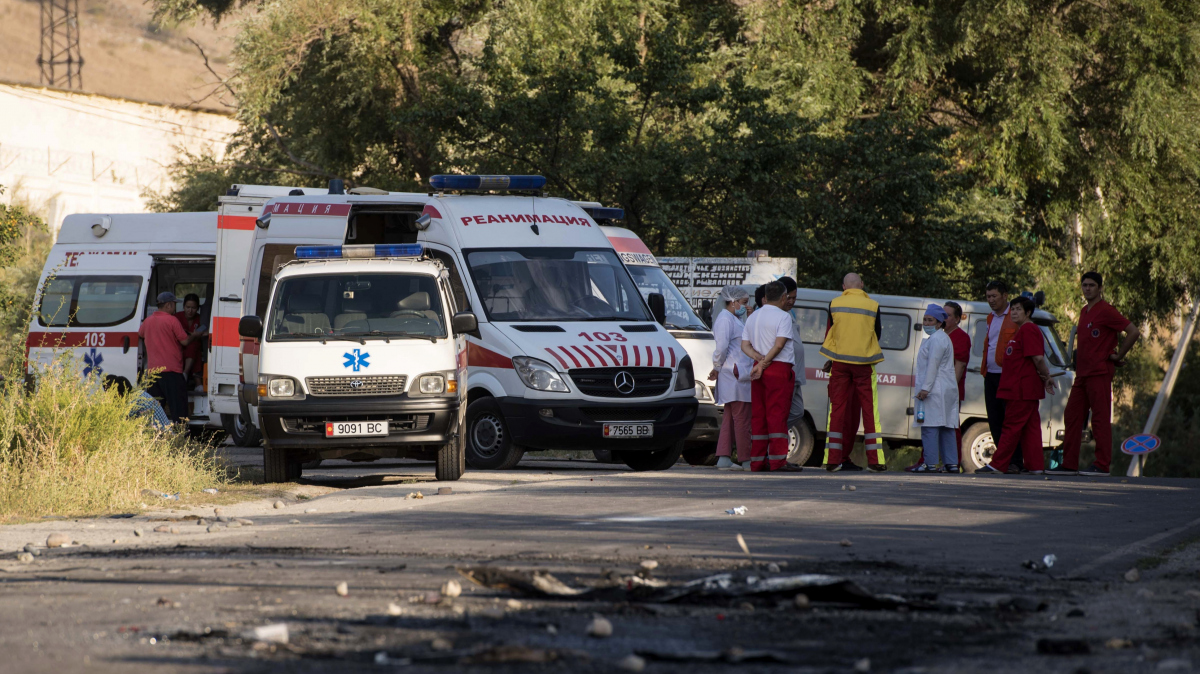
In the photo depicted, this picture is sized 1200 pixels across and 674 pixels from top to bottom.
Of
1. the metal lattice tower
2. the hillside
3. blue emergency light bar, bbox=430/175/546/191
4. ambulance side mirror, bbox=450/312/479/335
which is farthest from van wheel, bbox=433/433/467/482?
the metal lattice tower

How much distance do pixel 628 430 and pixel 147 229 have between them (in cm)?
920

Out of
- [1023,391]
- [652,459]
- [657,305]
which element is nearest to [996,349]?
[1023,391]

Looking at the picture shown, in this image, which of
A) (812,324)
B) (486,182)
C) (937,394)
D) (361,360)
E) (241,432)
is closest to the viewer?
(361,360)

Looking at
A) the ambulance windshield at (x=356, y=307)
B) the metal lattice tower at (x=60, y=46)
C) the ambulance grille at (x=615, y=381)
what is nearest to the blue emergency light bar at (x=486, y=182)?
the ambulance windshield at (x=356, y=307)

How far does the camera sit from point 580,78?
23.3 metres

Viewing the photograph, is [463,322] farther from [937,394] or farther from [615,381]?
[937,394]

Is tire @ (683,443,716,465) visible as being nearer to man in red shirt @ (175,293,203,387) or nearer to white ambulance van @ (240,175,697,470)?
white ambulance van @ (240,175,697,470)

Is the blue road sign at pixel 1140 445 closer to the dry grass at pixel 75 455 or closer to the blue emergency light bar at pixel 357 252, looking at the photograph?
the blue emergency light bar at pixel 357 252

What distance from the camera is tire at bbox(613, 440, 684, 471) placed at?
1400cm

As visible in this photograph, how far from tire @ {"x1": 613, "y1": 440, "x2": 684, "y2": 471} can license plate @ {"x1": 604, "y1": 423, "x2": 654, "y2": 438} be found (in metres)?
1.01

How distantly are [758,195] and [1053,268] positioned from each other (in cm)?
578

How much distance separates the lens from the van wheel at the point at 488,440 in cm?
1327

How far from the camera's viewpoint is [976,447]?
57.3 feet

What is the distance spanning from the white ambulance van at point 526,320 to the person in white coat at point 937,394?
2.80 m
